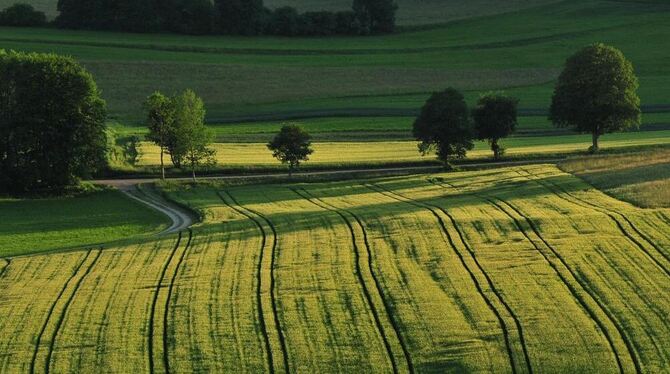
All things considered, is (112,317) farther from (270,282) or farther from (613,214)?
(613,214)

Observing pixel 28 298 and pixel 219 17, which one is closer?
pixel 28 298

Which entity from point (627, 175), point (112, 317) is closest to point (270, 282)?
point (112, 317)

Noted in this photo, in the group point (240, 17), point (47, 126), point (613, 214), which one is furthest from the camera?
point (240, 17)

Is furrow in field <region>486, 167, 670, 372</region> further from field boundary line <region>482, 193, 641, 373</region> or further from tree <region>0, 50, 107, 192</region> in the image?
tree <region>0, 50, 107, 192</region>

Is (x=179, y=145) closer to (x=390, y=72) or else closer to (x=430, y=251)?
(x=430, y=251)

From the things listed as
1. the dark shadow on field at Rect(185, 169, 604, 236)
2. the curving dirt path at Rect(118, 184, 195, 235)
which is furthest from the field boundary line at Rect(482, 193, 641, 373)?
the curving dirt path at Rect(118, 184, 195, 235)

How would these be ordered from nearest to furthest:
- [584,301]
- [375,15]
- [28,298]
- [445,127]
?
[584,301] < [28,298] < [445,127] < [375,15]

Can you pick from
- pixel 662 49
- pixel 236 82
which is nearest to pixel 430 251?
pixel 236 82
